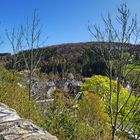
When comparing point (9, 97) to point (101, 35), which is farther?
point (101, 35)

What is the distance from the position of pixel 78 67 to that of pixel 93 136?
337 ft

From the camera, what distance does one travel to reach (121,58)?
12.4 meters

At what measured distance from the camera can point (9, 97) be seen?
9359 mm

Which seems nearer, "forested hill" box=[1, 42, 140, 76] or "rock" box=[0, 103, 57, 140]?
"rock" box=[0, 103, 57, 140]

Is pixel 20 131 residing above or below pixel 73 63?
below

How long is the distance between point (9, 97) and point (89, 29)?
19.5 ft

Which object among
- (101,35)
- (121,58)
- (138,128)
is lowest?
(138,128)

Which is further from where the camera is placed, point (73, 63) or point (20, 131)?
point (73, 63)

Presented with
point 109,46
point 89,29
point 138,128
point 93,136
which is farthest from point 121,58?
point 138,128

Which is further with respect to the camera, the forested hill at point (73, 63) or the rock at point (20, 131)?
the forested hill at point (73, 63)

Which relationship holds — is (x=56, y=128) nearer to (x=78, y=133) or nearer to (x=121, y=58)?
(x=78, y=133)

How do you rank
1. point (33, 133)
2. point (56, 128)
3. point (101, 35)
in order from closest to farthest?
point (33, 133), point (56, 128), point (101, 35)

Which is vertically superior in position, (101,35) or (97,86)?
(101,35)

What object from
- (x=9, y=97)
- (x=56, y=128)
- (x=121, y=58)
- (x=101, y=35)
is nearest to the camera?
(x=56, y=128)
